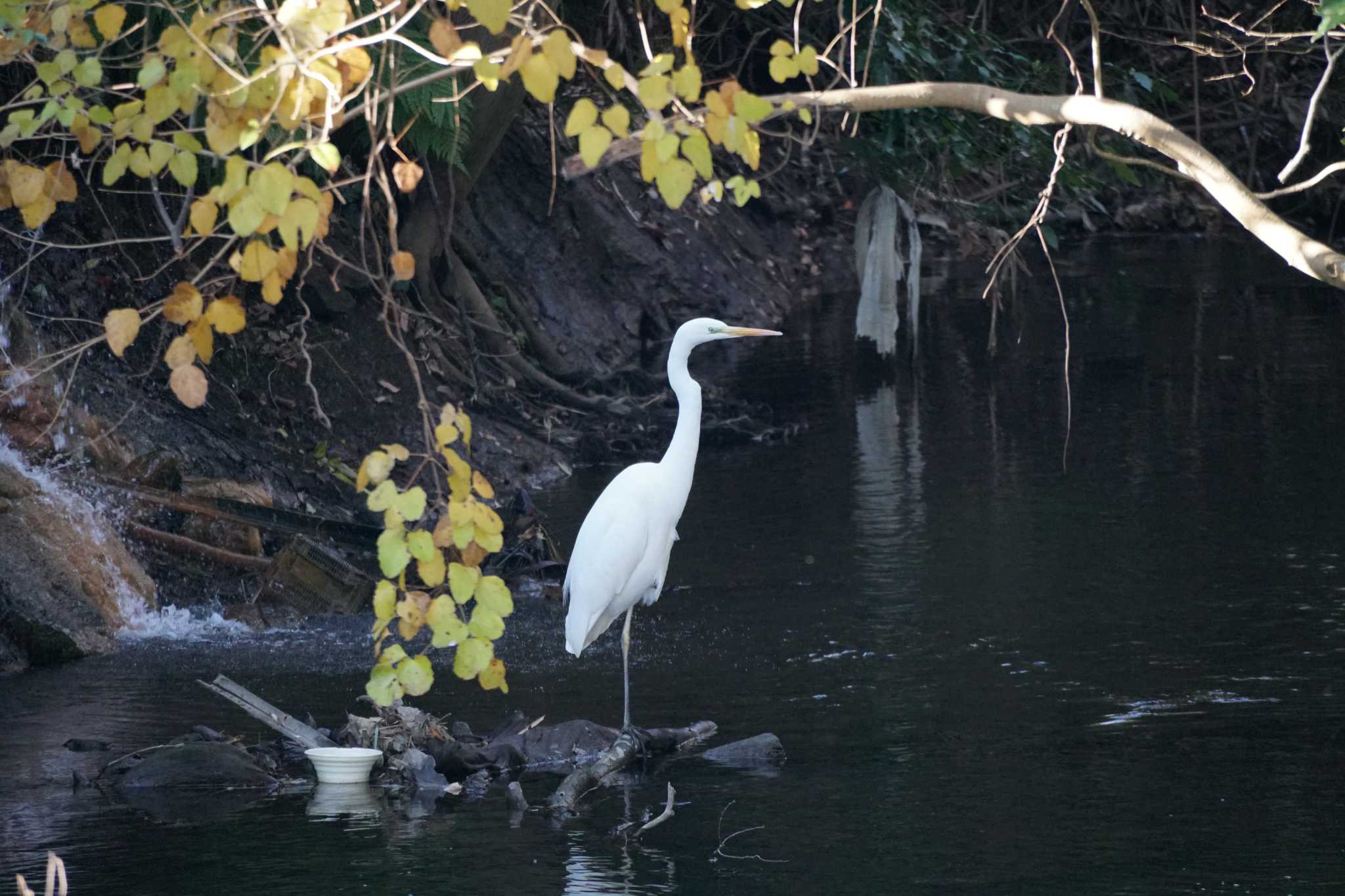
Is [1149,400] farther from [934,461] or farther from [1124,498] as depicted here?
[1124,498]

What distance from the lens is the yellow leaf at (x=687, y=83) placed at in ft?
10.0

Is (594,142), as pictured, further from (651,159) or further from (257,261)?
(257,261)

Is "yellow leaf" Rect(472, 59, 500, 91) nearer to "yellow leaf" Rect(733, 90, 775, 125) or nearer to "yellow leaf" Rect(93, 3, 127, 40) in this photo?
"yellow leaf" Rect(733, 90, 775, 125)

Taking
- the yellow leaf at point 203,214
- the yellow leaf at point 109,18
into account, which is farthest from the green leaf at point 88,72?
the yellow leaf at point 203,214

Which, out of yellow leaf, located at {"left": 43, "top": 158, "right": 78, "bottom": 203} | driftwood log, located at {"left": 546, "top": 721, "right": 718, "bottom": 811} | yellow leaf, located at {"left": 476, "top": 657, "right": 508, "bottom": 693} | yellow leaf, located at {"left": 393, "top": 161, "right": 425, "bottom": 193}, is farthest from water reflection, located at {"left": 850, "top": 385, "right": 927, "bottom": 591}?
yellow leaf, located at {"left": 43, "top": 158, "right": 78, "bottom": 203}

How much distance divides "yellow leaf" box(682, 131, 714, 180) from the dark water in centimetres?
259

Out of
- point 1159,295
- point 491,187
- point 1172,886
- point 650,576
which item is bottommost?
point 1172,886

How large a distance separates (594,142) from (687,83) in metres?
0.21

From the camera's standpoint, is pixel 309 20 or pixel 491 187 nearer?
pixel 309 20

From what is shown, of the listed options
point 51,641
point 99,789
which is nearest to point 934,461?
point 51,641

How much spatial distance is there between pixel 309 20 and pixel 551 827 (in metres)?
3.16

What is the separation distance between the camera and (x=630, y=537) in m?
6.90

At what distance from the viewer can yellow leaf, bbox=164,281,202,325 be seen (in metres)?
3.21

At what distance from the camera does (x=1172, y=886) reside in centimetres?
473
